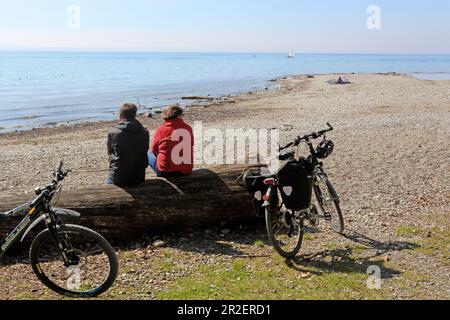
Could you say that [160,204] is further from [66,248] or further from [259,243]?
[66,248]

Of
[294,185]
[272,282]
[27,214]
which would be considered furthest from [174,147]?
[272,282]

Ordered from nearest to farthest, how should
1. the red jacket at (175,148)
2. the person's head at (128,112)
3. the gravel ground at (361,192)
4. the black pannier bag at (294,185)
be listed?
the gravel ground at (361,192) < the black pannier bag at (294,185) < the person's head at (128,112) < the red jacket at (175,148)

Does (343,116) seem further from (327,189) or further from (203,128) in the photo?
(327,189)

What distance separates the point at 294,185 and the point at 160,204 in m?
2.19

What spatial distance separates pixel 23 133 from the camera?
80.4 feet

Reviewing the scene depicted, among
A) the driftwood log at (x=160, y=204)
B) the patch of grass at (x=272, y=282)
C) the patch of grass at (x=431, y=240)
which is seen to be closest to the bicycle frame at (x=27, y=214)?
the driftwood log at (x=160, y=204)

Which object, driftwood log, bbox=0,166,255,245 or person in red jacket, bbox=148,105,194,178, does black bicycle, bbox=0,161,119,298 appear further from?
person in red jacket, bbox=148,105,194,178

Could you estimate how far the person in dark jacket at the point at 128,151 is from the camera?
7.25 meters

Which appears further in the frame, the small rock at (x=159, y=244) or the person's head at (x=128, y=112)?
the person's head at (x=128, y=112)

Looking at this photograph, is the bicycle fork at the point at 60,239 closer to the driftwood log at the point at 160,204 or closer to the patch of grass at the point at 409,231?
the driftwood log at the point at 160,204

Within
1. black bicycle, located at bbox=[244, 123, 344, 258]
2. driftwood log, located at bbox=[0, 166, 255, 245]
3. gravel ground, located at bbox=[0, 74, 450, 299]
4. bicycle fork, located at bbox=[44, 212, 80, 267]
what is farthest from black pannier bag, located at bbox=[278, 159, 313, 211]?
bicycle fork, located at bbox=[44, 212, 80, 267]
